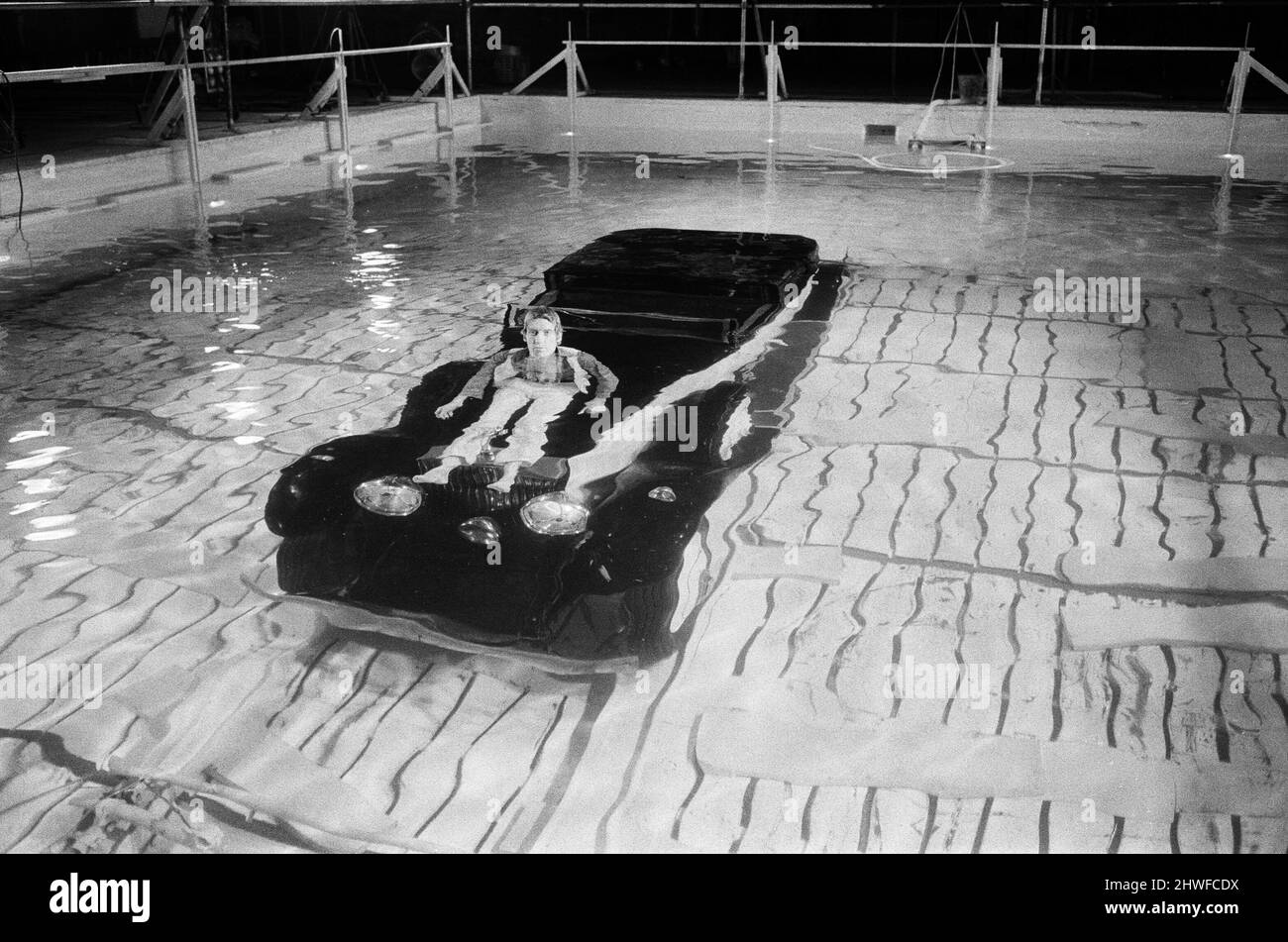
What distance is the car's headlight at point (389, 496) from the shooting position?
3.32m

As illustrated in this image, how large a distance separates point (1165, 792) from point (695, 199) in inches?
295

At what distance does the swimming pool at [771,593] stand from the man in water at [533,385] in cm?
49

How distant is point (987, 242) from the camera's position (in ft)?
25.6

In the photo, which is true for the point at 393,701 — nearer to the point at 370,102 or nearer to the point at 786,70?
the point at 370,102

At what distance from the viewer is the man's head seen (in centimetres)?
426

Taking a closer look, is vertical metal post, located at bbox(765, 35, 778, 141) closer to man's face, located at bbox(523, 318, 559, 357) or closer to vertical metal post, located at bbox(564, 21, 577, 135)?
vertical metal post, located at bbox(564, 21, 577, 135)

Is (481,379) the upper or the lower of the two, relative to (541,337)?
lower

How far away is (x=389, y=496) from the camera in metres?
3.36

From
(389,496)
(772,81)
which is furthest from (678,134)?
(389,496)

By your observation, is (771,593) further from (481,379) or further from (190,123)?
(190,123)

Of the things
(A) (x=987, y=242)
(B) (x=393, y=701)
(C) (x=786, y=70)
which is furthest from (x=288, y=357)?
(C) (x=786, y=70)

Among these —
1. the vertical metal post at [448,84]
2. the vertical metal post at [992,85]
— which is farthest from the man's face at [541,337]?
the vertical metal post at [448,84]

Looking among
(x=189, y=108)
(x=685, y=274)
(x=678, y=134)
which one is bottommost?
(x=685, y=274)

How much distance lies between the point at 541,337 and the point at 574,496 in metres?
0.93
